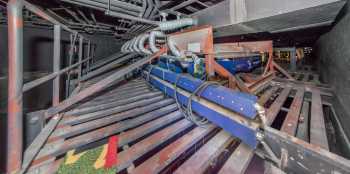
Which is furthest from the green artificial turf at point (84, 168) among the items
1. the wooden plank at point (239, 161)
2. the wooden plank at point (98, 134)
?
the wooden plank at point (239, 161)

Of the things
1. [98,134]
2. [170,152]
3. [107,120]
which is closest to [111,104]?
[107,120]

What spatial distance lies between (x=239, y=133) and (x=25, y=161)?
120 cm

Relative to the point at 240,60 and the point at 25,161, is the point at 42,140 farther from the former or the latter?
the point at 240,60

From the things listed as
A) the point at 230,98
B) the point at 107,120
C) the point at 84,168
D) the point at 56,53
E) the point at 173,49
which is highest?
the point at 173,49

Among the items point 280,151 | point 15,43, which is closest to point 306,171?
point 280,151

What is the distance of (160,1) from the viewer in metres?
1.98

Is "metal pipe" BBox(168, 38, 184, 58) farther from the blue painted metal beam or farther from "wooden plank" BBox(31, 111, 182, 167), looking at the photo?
"wooden plank" BBox(31, 111, 182, 167)

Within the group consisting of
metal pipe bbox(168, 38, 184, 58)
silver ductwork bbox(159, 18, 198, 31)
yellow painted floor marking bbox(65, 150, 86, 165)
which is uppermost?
silver ductwork bbox(159, 18, 198, 31)

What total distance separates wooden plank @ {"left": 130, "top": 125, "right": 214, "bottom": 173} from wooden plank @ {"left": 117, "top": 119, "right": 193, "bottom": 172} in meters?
0.07

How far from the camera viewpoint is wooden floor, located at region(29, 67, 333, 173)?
33.9 inches

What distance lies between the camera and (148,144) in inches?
39.6

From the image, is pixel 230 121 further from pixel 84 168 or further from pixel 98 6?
pixel 98 6

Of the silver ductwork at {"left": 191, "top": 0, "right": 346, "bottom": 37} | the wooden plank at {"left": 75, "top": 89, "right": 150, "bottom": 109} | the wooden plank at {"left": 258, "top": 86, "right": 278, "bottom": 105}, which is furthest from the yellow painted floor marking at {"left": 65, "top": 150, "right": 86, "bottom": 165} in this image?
the silver ductwork at {"left": 191, "top": 0, "right": 346, "bottom": 37}

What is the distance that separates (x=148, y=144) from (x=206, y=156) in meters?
0.38
